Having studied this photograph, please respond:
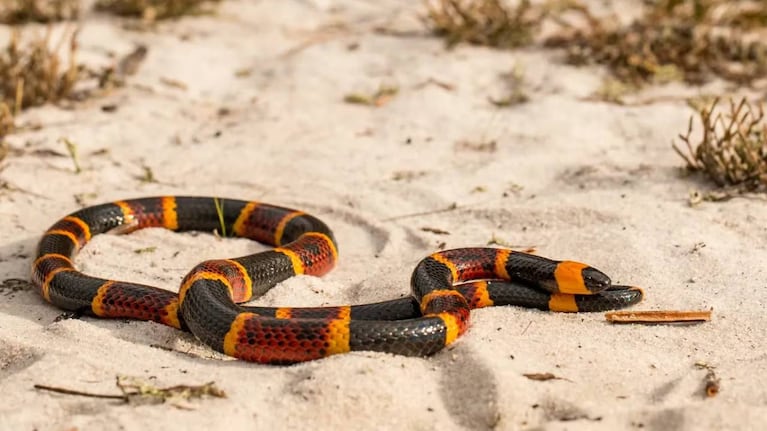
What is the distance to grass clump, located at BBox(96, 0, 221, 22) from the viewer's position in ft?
30.0

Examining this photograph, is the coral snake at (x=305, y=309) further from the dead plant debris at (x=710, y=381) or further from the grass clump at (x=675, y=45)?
the grass clump at (x=675, y=45)

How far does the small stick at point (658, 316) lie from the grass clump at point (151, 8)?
20.1 ft

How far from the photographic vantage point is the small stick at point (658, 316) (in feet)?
15.4

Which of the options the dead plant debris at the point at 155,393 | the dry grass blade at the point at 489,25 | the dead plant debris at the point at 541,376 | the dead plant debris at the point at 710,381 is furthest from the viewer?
the dry grass blade at the point at 489,25

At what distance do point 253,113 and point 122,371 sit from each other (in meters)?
4.03

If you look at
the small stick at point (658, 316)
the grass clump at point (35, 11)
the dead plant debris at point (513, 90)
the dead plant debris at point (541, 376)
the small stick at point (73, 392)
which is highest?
the grass clump at point (35, 11)

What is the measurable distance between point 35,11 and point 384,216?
4787mm

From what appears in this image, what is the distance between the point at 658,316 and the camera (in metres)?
4.72

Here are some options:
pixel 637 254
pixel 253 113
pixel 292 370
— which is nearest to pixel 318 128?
pixel 253 113

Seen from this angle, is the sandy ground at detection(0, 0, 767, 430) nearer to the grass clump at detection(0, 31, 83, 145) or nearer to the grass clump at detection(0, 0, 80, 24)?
the grass clump at detection(0, 31, 83, 145)

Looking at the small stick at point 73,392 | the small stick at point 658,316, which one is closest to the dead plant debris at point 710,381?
the small stick at point 658,316

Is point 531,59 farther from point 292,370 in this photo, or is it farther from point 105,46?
point 292,370

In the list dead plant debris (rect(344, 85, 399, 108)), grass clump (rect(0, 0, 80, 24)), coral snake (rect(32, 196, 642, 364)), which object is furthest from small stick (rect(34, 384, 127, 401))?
grass clump (rect(0, 0, 80, 24))

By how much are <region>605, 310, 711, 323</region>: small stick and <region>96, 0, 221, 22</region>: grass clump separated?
614 centimetres
